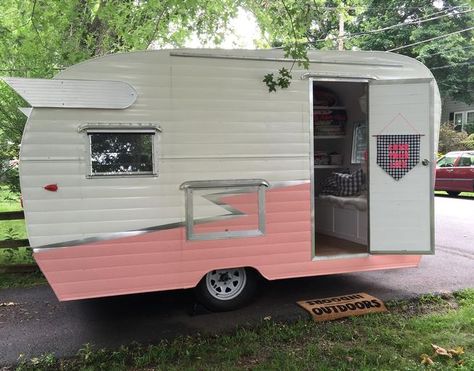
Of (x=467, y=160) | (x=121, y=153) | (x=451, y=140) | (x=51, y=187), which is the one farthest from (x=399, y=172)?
(x=451, y=140)

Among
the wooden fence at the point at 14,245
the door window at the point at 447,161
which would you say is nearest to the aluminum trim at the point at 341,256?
the wooden fence at the point at 14,245

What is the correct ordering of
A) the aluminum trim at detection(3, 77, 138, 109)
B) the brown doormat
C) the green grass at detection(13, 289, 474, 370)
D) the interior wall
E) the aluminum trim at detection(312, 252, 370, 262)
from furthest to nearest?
the interior wall
the aluminum trim at detection(312, 252, 370, 262)
the brown doormat
the aluminum trim at detection(3, 77, 138, 109)
the green grass at detection(13, 289, 474, 370)

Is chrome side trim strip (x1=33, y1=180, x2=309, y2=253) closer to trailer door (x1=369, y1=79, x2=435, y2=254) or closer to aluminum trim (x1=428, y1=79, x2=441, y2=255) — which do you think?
trailer door (x1=369, y1=79, x2=435, y2=254)

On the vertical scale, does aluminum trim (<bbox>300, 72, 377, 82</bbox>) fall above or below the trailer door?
above

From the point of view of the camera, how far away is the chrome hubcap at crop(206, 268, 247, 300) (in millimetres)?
5391

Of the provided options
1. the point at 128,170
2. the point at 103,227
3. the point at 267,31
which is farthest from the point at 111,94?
the point at 267,31

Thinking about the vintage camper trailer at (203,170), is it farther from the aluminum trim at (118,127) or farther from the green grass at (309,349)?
the green grass at (309,349)

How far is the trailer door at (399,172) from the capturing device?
18.4 feet

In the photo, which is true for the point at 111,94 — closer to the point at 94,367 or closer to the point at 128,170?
the point at 128,170

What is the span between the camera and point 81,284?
187 inches

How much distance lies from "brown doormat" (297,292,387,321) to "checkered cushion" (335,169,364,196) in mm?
1675

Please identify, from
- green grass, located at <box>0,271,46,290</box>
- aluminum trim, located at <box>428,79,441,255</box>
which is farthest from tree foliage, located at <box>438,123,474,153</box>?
green grass, located at <box>0,271,46,290</box>

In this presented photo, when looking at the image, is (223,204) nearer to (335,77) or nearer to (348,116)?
(335,77)

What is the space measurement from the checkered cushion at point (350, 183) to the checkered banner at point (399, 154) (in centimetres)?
131
